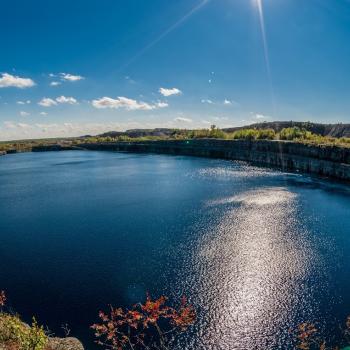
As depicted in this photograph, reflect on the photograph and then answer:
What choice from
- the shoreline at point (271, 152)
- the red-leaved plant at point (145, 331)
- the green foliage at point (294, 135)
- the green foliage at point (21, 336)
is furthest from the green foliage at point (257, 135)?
the green foliage at point (21, 336)

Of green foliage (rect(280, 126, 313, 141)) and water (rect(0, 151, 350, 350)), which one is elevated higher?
green foliage (rect(280, 126, 313, 141))

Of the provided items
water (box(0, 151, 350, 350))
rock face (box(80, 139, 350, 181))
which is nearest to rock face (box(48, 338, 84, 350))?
water (box(0, 151, 350, 350))

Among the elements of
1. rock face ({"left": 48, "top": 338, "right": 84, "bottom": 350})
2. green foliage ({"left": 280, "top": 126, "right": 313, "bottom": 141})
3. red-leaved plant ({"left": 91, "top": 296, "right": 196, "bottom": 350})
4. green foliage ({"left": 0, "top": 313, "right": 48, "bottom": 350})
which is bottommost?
red-leaved plant ({"left": 91, "top": 296, "right": 196, "bottom": 350})

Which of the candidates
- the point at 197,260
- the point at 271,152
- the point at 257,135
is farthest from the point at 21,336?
the point at 257,135

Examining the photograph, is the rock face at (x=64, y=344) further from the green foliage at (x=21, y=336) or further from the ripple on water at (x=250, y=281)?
the ripple on water at (x=250, y=281)

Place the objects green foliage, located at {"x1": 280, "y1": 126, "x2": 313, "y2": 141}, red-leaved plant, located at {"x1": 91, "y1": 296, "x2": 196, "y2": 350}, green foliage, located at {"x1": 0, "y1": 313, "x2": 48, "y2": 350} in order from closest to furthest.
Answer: green foliage, located at {"x1": 0, "y1": 313, "x2": 48, "y2": 350}
red-leaved plant, located at {"x1": 91, "y1": 296, "x2": 196, "y2": 350}
green foliage, located at {"x1": 280, "y1": 126, "x2": 313, "y2": 141}

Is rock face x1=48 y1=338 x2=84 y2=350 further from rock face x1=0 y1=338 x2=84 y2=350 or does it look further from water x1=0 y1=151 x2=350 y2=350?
water x1=0 y1=151 x2=350 y2=350

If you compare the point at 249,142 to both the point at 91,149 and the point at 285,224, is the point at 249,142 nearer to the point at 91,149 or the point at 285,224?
Result: the point at 285,224
